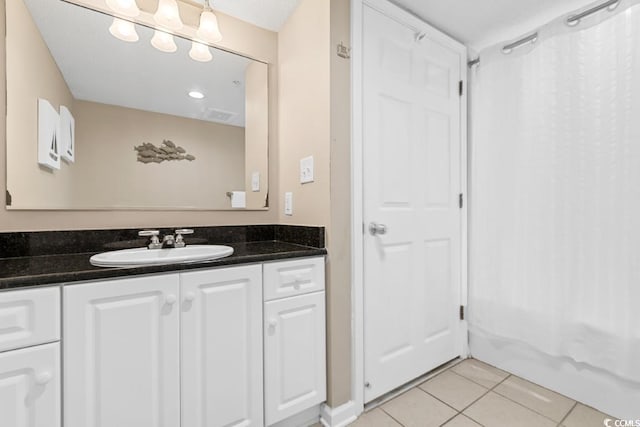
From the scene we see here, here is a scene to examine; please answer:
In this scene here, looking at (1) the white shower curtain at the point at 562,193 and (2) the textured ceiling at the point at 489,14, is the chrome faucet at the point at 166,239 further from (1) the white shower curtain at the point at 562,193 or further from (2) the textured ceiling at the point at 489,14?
(1) the white shower curtain at the point at 562,193

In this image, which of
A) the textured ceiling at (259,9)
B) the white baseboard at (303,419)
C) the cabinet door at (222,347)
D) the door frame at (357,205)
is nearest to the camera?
the cabinet door at (222,347)

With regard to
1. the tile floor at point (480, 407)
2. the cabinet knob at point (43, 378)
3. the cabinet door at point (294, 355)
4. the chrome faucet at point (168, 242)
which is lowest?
the tile floor at point (480, 407)

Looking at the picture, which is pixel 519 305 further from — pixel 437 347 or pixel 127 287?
pixel 127 287

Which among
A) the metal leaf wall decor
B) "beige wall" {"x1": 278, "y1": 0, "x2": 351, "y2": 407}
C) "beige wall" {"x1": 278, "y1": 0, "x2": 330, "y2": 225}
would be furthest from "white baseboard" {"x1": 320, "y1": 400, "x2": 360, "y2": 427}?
the metal leaf wall decor

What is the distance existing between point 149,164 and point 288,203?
0.76 m

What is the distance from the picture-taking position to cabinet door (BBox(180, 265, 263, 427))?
1051 mm

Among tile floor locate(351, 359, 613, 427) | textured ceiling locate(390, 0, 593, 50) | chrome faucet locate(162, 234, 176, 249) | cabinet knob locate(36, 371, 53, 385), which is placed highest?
textured ceiling locate(390, 0, 593, 50)

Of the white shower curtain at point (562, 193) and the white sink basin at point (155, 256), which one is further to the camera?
the white shower curtain at point (562, 193)

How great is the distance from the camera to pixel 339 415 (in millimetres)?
1362

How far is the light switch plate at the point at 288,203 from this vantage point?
5.44 ft

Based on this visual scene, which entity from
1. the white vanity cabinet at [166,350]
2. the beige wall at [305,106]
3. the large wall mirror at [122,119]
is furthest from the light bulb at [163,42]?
the white vanity cabinet at [166,350]

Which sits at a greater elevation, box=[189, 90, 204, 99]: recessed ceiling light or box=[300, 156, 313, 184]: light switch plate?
box=[189, 90, 204, 99]: recessed ceiling light

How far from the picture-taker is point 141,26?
1432 millimetres

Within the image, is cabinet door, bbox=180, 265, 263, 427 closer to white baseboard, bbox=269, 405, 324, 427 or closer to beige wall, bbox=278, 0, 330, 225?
white baseboard, bbox=269, 405, 324, 427
